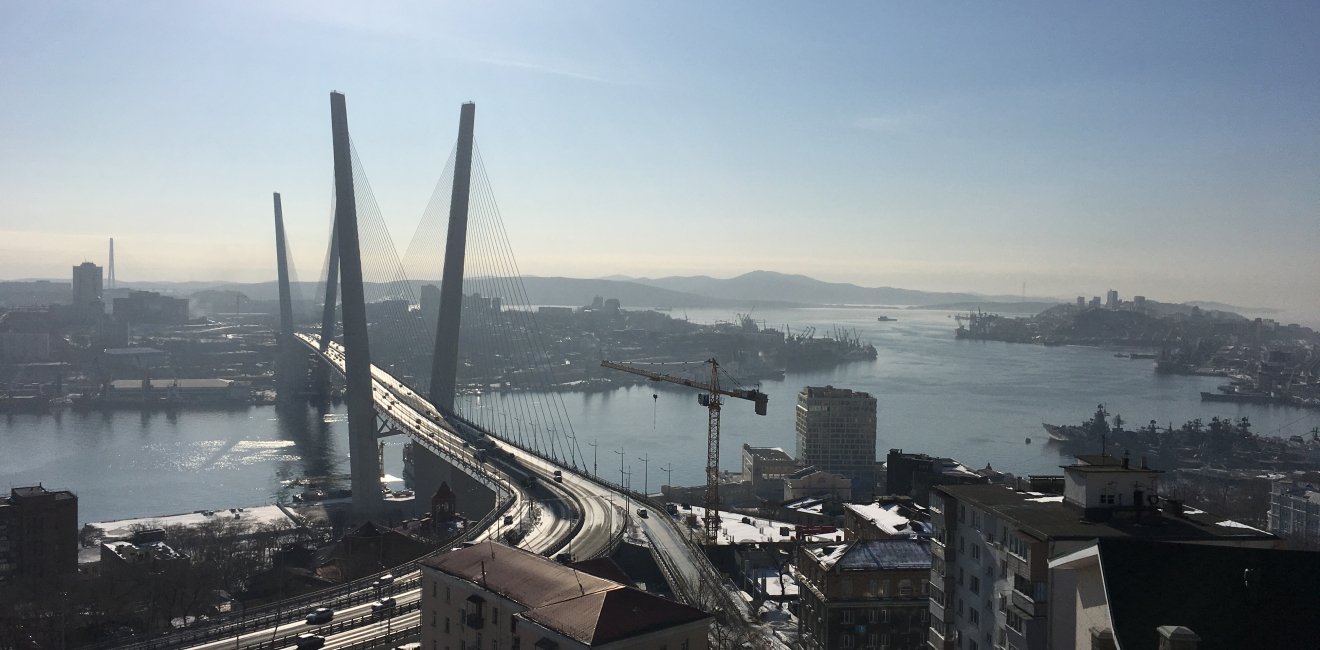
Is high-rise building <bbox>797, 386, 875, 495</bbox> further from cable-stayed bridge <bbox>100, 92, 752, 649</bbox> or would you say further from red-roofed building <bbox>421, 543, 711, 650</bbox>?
red-roofed building <bbox>421, 543, 711, 650</bbox>

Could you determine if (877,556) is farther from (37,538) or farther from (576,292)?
(576,292)

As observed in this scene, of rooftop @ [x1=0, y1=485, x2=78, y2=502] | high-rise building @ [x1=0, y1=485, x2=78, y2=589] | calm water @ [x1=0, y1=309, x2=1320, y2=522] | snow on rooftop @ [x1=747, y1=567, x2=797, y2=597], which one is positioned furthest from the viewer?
calm water @ [x1=0, y1=309, x2=1320, y2=522]

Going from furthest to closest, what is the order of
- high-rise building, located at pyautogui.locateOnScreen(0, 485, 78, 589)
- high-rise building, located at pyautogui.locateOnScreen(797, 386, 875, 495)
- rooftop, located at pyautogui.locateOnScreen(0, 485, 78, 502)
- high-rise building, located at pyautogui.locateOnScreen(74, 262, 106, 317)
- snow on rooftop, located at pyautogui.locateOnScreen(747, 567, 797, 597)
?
1. high-rise building, located at pyautogui.locateOnScreen(74, 262, 106, 317)
2. high-rise building, located at pyautogui.locateOnScreen(797, 386, 875, 495)
3. rooftop, located at pyautogui.locateOnScreen(0, 485, 78, 502)
4. high-rise building, located at pyautogui.locateOnScreen(0, 485, 78, 589)
5. snow on rooftop, located at pyautogui.locateOnScreen(747, 567, 797, 597)

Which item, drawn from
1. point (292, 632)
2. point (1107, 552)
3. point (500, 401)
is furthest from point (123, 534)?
point (500, 401)

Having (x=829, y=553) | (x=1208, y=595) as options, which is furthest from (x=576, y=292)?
(x=1208, y=595)

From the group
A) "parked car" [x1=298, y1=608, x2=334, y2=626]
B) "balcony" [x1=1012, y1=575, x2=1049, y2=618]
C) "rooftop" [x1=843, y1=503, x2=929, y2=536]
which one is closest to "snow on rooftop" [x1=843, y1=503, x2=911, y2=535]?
"rooftop" [x1=843, y1=503, x2=929, y2=536]

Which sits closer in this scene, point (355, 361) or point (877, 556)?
point (877, 556)
